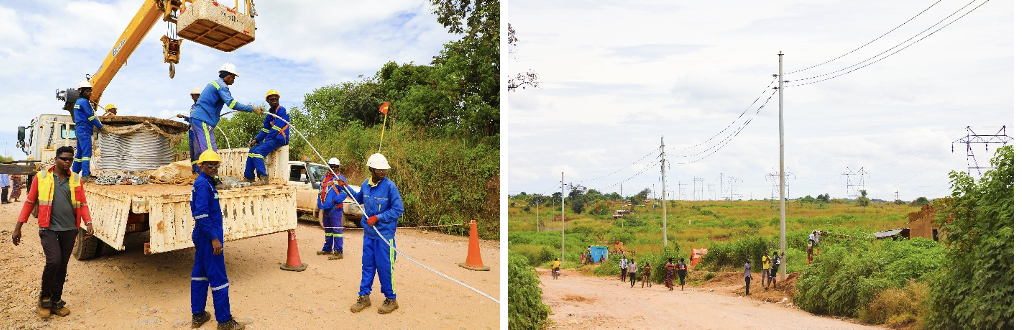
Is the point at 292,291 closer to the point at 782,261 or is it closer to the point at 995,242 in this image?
the point at 995,242

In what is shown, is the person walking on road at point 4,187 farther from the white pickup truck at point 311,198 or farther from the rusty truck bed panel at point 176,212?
the rusty truck bed panel at point 176,212

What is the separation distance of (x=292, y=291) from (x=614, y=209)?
28.1 metres

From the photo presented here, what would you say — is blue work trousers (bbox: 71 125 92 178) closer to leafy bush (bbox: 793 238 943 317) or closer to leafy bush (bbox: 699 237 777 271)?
leafy bush (bbox: 793 238 943 317)

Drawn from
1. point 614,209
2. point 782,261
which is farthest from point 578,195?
point 782,261

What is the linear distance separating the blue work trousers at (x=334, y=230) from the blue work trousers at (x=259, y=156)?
83 cm

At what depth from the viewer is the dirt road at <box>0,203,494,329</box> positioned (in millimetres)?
3783

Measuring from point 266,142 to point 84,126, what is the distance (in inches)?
65.9

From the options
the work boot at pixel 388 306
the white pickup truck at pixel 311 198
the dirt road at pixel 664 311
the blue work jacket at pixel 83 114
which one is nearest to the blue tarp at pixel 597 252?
the dirt road at pixel 664 311

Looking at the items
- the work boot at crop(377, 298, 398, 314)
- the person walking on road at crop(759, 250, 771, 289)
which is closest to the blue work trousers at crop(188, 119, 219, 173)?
A: the work boot at crop(377, 298, 398, 314)

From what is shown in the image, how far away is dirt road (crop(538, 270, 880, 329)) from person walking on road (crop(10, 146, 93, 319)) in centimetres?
587

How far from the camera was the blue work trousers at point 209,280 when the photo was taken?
11.7 ft

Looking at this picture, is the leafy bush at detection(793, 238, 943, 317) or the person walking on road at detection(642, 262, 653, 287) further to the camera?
the person walking on road at detection(642, 262, 653, 287)

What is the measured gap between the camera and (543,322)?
721 centimetres

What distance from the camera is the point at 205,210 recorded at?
3.56 metres
